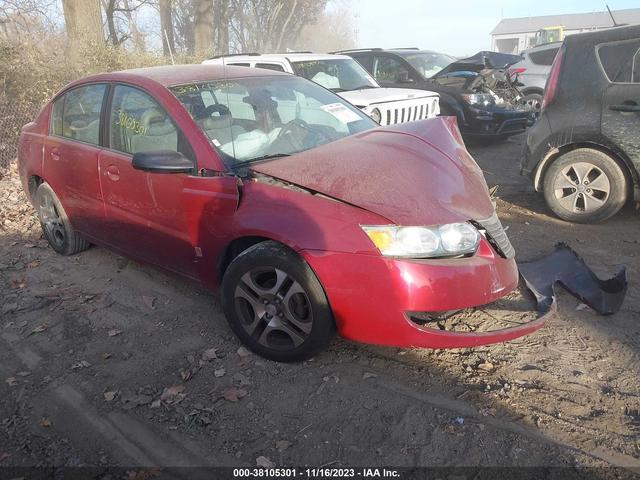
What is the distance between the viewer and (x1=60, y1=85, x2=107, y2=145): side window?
398 centimetres

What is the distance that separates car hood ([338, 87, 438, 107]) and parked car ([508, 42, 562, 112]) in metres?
4.99

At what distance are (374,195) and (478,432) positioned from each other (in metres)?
1.27

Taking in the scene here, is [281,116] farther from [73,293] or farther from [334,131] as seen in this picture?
[73,293]

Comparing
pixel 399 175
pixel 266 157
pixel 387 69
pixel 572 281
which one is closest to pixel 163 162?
pixel 266 157

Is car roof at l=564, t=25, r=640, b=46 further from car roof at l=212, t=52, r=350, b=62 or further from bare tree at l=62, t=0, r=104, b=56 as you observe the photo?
bare tree at l=62, t=0, r=104, b=56

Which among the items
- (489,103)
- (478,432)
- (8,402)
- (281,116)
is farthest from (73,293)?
(489,103)

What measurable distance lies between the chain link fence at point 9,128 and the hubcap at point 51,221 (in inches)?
168

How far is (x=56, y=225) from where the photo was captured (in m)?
4.79

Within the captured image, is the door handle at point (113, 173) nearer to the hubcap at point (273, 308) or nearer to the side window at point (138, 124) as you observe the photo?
the side window at point (138, 124)

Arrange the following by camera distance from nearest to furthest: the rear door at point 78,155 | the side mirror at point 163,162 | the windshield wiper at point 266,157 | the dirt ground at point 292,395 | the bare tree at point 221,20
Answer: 1. the dirt ground at point 292,395
2. the side mirror at point 163,162
3. the windshield wiper at point 266,157
4. the rear door at point 78,155
5. the bare tree at point 221,20

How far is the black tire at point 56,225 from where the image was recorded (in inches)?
182

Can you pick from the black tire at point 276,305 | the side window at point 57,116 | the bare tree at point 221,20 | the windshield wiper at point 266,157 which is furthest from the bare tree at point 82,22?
the bare tree at point 221,20

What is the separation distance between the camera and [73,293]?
4.09 m

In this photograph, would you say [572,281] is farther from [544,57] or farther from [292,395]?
[544,57]
